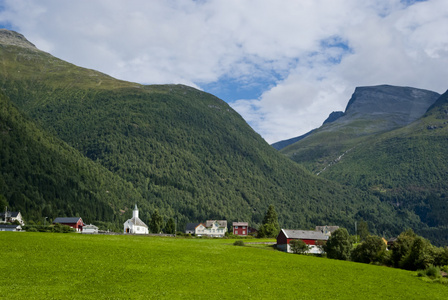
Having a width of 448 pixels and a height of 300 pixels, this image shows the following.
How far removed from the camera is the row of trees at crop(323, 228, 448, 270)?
237ft

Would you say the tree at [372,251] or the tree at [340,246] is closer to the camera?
the tree at [372,251]

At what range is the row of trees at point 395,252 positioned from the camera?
2840 inches

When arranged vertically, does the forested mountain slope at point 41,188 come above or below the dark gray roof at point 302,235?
above

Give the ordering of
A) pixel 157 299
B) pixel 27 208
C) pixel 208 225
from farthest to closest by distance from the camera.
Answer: pixel 208 225 < pixel 27 208 < pixel 157 299

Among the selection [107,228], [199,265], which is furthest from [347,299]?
[107,228]

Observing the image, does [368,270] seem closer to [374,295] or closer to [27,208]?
[374,295]

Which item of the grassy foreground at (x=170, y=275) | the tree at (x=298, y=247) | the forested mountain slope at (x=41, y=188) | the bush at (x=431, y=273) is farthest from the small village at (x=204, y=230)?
the grassy foreground at (x=170, y=275)

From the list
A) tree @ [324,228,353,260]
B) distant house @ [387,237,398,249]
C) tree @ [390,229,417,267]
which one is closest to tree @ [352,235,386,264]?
distant house @ [387,237,398,249]

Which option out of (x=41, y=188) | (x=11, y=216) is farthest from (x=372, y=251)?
(x=41, y=188)

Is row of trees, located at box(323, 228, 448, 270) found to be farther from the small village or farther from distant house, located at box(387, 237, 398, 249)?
the small village

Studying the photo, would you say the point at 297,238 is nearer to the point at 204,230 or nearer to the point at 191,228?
the point at 204,230

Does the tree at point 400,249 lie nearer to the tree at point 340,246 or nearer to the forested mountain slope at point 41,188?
the tree at point 340,246

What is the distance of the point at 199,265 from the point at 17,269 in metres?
21.8

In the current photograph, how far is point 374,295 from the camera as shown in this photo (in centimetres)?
4784
